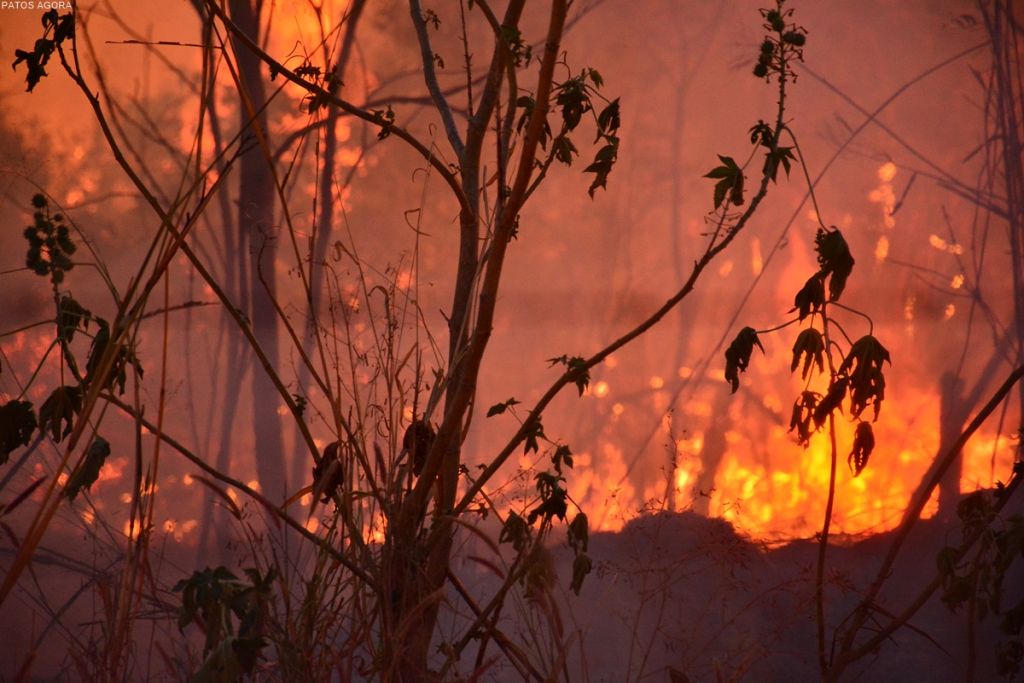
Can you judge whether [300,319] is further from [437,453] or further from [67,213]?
[437,453]

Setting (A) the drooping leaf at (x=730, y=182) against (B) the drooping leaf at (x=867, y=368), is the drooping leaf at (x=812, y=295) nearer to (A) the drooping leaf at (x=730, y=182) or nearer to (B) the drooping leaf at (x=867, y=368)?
(B) the drooping leaf at (x=867, y=368)

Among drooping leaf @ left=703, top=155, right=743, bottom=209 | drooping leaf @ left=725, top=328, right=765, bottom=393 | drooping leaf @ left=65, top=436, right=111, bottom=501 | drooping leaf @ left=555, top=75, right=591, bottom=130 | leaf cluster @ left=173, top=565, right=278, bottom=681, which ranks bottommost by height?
leaf cluster @ left=173, top=565, right=278, bottom=681

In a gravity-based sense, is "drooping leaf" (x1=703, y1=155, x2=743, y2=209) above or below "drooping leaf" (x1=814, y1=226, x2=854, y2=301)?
above

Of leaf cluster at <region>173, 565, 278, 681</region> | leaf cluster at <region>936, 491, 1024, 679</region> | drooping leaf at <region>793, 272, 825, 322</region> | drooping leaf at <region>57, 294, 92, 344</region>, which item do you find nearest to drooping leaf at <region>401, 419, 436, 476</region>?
leaf cluster at <region>173, 565, 278, 681</region>

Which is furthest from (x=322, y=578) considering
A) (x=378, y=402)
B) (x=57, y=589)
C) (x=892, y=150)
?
(x=892, y=150)

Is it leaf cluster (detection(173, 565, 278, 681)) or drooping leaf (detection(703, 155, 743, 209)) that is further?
drooping leaf (detection(703, 155, 743, 209))

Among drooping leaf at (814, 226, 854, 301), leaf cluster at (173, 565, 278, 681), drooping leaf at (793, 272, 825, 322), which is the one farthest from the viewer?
drooping leaf at (793, 272, 825, 322)

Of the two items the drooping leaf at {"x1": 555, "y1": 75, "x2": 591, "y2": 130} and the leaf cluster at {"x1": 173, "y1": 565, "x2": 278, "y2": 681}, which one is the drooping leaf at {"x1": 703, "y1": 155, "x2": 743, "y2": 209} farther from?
the leaf cluster at {"x1": 173, "y1": 565, "x2": 278, "y2": 681}

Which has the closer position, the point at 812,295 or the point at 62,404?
the point at 62,404

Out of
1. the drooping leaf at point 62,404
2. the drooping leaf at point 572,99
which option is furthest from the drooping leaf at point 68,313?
the drooping leaf at point 572,99

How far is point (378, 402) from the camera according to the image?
193 cm

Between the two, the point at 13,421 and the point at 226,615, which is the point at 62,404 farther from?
the point at 226,615

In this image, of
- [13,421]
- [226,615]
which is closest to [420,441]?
[226,615]

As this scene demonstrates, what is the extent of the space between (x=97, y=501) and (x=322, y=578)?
106 centimetres
